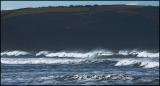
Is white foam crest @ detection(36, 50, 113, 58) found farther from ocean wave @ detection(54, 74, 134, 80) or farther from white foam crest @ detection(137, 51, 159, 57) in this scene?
ocean wave @ detection(54, 74, 134, 80)

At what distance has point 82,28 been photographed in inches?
4065

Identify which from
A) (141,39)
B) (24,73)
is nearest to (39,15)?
(141,39)

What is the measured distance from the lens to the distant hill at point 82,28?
318 ft

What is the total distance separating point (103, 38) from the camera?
3868 inches

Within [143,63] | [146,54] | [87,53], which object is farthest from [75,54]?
[143,63]

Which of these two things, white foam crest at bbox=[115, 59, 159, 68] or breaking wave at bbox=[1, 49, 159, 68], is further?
breaking wave at bbox=[1, 49, 159, 68]

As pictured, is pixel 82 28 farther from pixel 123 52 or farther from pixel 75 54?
pixel 123 52

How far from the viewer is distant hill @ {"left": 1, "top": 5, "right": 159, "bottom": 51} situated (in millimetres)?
97000

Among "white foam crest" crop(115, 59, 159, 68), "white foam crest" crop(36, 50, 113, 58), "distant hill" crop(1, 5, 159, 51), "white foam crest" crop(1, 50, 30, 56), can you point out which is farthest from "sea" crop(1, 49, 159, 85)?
"white foam crest" crop(1, 50, 30, 56)

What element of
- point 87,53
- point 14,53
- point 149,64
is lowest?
point 149,64

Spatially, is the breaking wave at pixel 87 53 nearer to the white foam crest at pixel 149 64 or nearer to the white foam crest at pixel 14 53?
the white foam crest at pixel 14 53

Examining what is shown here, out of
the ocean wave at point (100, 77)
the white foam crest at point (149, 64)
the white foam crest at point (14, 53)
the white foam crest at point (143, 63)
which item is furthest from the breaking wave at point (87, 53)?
the ocean wave at point (100, 77)

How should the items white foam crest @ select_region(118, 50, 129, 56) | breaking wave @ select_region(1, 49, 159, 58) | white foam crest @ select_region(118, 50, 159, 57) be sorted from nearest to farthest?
white foam crest @ select_region(118, 50, 159, 57)
breaking wave @ select_region(1, 49, 159, 58)
white foam crest @ select_region(118, 50, 129, 56)

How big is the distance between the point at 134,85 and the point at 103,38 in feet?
181
